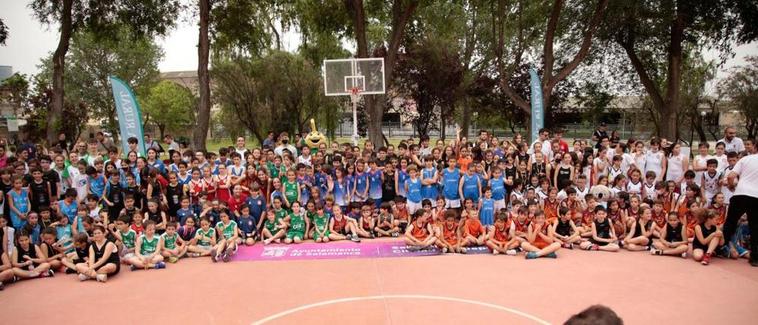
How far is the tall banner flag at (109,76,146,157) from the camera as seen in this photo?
38.3ft

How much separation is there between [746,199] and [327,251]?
20.9 feet

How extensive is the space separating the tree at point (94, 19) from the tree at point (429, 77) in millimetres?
10591

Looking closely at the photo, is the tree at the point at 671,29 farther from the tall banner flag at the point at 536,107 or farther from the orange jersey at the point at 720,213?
the orange jersey at the point at 720,213

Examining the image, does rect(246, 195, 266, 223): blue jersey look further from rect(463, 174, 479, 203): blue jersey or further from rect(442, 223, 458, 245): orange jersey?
rect(463, 174, 479, 203): blue jersey

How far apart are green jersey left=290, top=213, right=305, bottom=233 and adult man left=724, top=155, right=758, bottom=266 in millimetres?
6923

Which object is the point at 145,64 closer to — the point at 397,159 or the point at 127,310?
the point at 397,159

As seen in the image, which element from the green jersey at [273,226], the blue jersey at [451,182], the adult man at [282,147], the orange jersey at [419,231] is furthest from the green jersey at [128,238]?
the blue jersey at [451,182]

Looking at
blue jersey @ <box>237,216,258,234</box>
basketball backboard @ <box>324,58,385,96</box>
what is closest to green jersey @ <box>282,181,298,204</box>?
blue jersey @ <box>237,216,258,234</box>

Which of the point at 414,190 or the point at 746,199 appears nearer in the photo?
the point at 746,199

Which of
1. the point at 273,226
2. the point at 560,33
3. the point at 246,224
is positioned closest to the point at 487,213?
the point at 273,226

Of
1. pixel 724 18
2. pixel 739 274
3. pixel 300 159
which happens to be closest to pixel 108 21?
pixel 300 159

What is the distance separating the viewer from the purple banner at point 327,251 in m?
7.58

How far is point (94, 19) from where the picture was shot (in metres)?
15.6

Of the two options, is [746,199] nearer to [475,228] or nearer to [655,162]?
[655,162]
